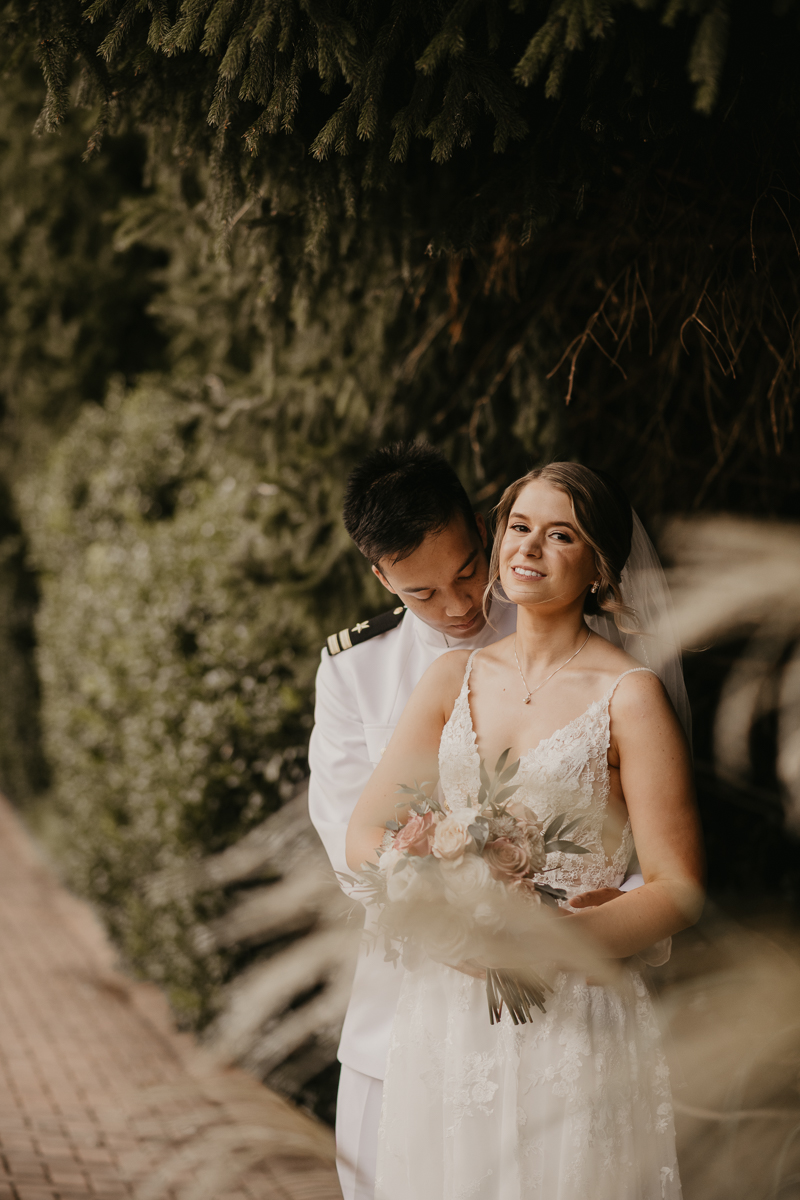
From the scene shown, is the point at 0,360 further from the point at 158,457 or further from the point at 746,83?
the point at 746,83

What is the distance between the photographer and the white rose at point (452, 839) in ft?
4.96

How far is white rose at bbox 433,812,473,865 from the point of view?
1511 millimetres

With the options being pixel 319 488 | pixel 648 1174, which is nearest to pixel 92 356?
pixel 319 488

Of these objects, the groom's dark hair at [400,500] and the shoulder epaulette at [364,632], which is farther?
the shoulder epaulette at [364,632]

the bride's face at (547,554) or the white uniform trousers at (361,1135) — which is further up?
the bride's face at (547,554)

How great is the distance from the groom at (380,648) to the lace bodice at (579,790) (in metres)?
0.12

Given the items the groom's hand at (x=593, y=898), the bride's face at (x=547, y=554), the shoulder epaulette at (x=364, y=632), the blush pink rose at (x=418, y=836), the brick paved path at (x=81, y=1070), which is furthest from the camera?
the brick paved path at (x=81, y=1070)

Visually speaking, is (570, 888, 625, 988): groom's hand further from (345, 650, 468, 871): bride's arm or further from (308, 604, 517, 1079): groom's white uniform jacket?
(308, 604, 517, 1079): groom's white uniform jacket

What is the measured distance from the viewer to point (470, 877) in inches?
58.6

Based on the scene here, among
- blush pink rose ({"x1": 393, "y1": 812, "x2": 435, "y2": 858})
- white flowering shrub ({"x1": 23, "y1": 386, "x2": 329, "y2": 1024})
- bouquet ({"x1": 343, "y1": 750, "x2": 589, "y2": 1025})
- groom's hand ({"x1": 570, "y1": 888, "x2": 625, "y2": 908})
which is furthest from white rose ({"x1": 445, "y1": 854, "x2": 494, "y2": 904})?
white flowering shrub ({"x1": 23, "y1": 386, "x2": 329, "y2": 1024})

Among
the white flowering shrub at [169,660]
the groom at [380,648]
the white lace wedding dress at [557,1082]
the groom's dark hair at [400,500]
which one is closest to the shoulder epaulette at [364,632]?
the groom at [380,648]

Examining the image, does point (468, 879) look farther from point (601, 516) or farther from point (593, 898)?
point (601, 516)

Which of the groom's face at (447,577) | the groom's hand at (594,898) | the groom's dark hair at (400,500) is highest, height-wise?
the groom's dark hair at (400,500)

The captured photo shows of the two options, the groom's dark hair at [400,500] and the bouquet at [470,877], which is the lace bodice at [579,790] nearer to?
the bouquet at [470,877]
